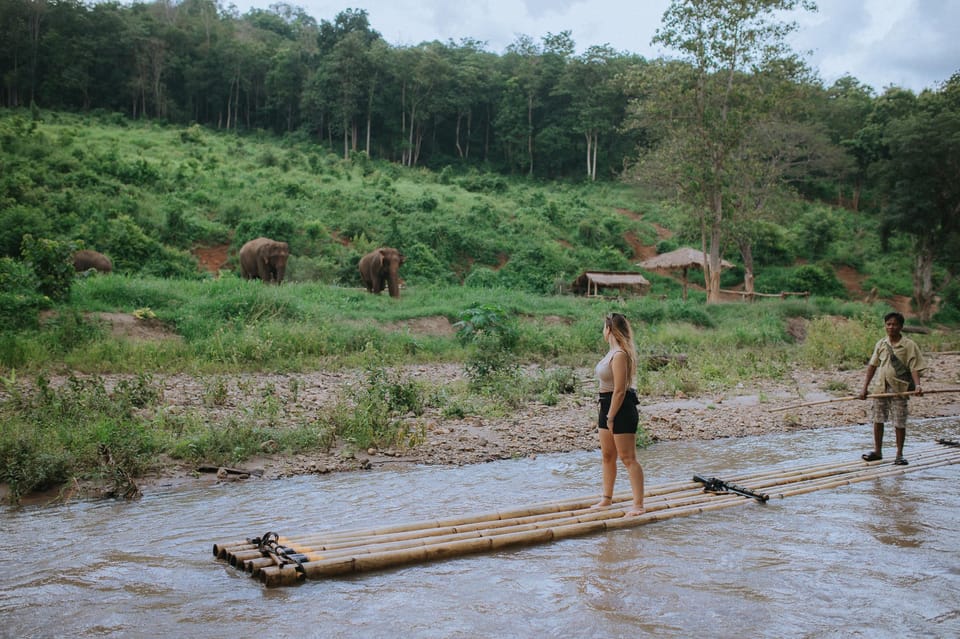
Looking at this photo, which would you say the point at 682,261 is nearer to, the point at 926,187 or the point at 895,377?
the point at 926,187

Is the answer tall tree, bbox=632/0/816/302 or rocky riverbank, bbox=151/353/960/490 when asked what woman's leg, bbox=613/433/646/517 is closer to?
rocky riverbank, bbox=151/353/960/490

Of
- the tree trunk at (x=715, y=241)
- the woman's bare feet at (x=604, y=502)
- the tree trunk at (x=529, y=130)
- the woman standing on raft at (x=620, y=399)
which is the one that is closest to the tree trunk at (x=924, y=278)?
the tree trunk at (x=715, y=241)

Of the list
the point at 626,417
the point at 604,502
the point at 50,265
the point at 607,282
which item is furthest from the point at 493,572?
the point at 607,282

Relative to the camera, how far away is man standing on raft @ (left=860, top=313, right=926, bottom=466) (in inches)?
333

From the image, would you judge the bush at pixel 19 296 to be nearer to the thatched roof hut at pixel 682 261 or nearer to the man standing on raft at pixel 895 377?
the man standing on raft at pixel 895 377

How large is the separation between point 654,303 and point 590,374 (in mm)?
8797

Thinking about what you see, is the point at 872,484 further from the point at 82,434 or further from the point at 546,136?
the point at 546,136

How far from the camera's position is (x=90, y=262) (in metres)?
21.0

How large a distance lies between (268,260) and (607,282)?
12.7 m

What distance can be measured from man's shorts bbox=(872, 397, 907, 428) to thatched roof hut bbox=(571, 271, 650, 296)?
19566 millimetres

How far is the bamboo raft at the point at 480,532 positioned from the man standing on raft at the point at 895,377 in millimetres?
1106

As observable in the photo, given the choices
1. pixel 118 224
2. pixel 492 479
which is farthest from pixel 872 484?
pixel 118 224

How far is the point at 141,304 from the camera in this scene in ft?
53.2

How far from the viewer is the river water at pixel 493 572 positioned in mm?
4691
